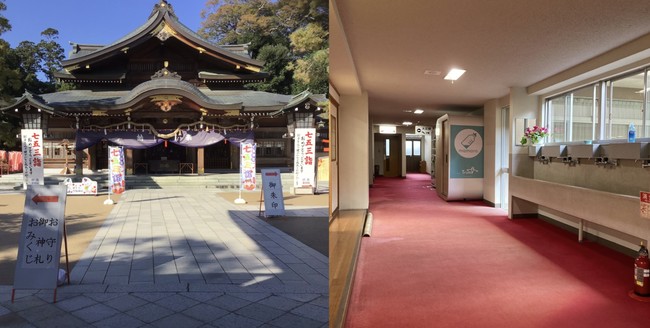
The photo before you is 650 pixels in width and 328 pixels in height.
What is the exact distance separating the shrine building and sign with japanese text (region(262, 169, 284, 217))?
0.13 meters

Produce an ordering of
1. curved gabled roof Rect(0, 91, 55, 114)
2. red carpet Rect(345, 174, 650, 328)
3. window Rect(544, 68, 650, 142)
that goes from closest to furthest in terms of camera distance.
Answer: curved gabled roof Rect(0, 91, 55, 114), red carpet Rect(345, 174, 650, 328), window Rect(544, 68, 650, 142)

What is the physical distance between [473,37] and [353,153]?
12.6ft

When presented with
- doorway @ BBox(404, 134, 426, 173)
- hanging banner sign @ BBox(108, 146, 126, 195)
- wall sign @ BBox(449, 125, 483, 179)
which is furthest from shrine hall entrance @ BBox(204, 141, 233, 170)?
doorway @ BBox(404, 134, 426, 173)

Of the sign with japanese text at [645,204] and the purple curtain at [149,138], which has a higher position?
the purple curtain at [149,138]

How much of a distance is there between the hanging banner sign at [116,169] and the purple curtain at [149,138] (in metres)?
0.04

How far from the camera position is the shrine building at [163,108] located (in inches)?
63.9

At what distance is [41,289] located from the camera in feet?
5.09

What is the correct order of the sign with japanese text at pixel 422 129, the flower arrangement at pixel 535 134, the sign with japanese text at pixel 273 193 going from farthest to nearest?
the sign with japanese text at pixel 422 129 → the flower arrangement at pixel 535 134 → the sign with japanese text at pixel 273 193

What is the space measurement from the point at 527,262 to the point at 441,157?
6311mm

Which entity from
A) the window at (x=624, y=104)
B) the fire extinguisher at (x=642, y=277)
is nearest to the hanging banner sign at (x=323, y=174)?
the fire extinguisher at (x=642, y=277)

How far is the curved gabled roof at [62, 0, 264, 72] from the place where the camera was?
163 centimetres

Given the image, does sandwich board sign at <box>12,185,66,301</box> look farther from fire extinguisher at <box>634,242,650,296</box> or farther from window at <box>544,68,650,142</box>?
window at <box>544,68,650,142</box>

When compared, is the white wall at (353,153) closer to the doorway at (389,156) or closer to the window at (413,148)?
the doorway at (389,156)

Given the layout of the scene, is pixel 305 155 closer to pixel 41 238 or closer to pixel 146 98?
pixel 146 98
